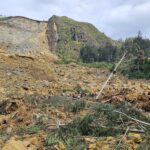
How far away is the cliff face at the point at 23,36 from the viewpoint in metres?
24.3

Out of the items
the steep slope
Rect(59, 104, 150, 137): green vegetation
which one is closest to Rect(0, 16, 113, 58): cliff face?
the steep slope

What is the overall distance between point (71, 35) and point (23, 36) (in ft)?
46.3

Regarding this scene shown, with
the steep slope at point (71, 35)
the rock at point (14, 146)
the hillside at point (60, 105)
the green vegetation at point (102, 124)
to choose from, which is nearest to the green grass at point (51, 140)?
the hillside at point (60, 105)

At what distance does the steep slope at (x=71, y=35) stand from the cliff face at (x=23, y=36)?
3.53 m

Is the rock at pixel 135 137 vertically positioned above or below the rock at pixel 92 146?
above

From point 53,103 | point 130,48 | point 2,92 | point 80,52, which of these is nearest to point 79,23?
point 80,52

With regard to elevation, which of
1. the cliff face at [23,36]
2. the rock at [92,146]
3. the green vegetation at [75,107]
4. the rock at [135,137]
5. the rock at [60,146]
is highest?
the cliff face at [23,36]

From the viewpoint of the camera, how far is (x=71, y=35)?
133ft

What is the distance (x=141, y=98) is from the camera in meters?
13.9

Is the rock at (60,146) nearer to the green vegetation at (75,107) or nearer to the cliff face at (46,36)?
the green vegetation at (75,107)

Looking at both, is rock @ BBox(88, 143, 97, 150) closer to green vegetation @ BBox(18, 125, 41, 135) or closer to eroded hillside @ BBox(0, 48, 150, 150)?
eroded hillside @ BBox(0, 48, 150, 150)

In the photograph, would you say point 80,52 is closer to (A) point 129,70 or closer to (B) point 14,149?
(A) point 129,70

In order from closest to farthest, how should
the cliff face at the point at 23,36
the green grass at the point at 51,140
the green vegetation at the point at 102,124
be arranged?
the green grass at the point at 51,140 → the green vegetation at the point at 102,124 → the cliff face at the point at 23,36

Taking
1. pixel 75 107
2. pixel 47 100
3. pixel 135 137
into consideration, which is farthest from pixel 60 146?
pixel 47 100
